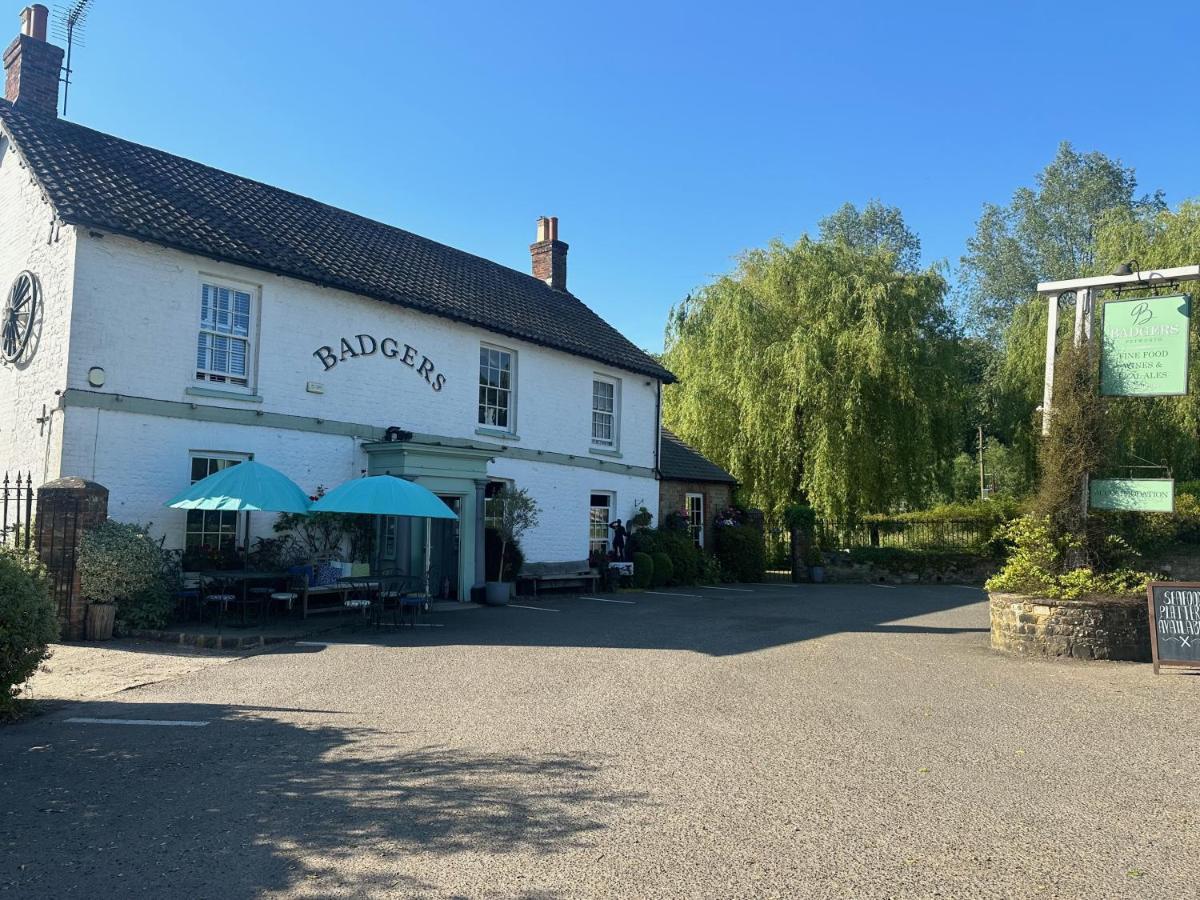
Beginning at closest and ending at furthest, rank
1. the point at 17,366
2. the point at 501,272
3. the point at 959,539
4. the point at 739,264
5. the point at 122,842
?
the point at 122,842
the point at 17,366
the point at 501,272
the point at 959,539
the point at 739,264

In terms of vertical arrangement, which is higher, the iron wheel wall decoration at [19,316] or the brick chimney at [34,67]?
the brick chimney at [34,67]

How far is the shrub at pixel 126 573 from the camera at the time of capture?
11.1 m

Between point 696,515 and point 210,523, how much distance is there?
14.5 metres

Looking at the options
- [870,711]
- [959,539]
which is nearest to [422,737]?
[870,711]

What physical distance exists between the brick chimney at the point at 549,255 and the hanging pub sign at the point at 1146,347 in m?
15.7

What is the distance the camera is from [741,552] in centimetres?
2425

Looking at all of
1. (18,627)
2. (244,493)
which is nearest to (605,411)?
(244,493)

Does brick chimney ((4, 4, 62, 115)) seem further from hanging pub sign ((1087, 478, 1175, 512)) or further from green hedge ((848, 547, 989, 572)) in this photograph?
green hedge ((848, 547, 989, 572))

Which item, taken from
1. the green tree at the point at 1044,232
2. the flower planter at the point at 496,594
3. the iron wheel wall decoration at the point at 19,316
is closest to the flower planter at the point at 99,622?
the iron wheel wall decoration at the point at 19,316

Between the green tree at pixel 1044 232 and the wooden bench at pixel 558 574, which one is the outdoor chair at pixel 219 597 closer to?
the wooden bench at pixel 558 574

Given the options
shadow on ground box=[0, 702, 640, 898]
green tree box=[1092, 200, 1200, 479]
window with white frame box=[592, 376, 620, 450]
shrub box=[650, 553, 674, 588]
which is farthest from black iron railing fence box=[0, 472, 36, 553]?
green tree box=[1092, 200, 1200, 479]

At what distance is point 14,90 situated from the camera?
15.1m

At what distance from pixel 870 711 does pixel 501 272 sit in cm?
1707

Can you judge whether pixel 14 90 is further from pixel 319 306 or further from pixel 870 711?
pixel 870 711
